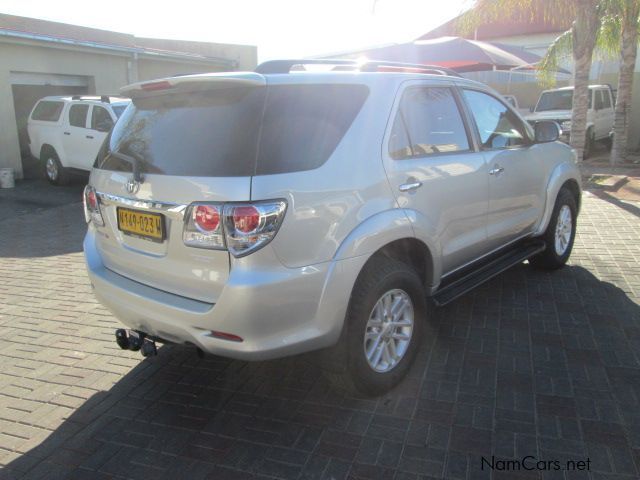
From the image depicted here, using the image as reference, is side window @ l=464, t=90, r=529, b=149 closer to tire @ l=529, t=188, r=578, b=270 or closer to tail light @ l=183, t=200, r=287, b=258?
tire @ l=529, t=188, r=578, b=270

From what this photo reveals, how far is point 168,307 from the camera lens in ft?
9.25

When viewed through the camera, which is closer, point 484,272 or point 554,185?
point 484,272

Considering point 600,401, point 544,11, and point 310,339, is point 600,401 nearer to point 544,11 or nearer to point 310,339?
point 310,339

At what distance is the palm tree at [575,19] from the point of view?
1070 cm

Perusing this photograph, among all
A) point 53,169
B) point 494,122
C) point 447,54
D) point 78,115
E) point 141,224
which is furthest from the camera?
point 447,54

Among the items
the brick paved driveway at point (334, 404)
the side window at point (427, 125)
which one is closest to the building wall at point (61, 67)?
the brick paved driveway at point (334, 404)

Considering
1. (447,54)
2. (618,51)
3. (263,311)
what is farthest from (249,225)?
(618,51)

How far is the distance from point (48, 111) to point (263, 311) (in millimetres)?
11534

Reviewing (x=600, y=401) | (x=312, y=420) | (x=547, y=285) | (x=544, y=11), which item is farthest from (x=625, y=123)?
(x=312, y=420)

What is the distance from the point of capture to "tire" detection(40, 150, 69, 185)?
38.7 ft

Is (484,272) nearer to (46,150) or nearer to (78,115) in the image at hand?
(78,115)

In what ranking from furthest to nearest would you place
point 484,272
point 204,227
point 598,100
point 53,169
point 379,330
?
point 598,100, point 53,169, point 484,272, point 379,330, point 204,227

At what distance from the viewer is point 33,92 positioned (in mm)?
13922

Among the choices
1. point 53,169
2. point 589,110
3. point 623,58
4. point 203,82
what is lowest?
point 53,169
